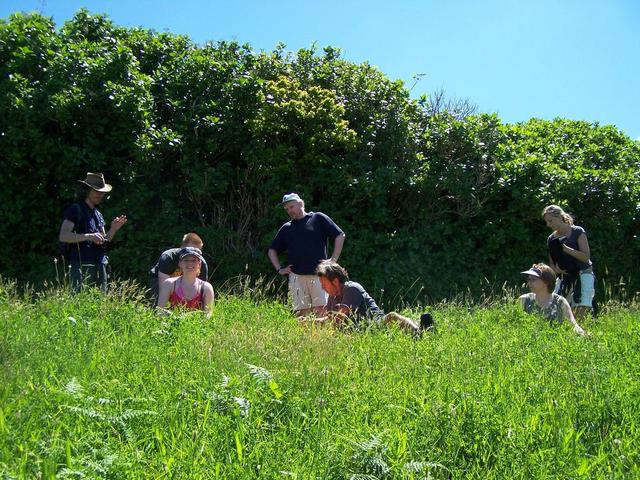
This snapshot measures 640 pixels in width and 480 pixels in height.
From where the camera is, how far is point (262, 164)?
10.7 metres

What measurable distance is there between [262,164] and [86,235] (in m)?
3.73

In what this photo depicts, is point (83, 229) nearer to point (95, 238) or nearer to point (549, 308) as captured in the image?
point (95, 238)

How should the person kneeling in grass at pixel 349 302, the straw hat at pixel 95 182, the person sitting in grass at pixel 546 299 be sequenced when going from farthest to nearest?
the straw hat at pixel 95 182, the person sitting in grass at pixel 546 299, the person kneeling in grass at pixel 349 302

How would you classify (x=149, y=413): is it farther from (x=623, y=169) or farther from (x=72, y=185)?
(x=623, y=169)

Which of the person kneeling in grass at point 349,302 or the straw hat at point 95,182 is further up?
the straw hat at point 95,182

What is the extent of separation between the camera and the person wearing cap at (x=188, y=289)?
7195 millimetres

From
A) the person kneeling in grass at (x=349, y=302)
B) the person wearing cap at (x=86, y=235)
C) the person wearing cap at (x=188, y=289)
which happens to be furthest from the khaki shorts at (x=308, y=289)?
the person wearing cap at (x=86, y=235)

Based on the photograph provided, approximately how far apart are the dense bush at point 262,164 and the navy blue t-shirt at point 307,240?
163 centimetres

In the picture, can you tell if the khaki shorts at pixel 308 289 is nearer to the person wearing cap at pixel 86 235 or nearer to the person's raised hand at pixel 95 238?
the person wearing cap at pixel 86 235

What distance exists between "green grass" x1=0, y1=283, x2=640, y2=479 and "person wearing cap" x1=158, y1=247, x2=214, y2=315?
2.97 ft

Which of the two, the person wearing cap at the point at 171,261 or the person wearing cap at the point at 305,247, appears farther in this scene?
the person wearing cap at the point at 305,247

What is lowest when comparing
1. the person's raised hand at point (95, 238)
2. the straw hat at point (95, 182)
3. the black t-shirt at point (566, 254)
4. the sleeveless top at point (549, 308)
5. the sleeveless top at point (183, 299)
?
the sleeveless top at point (549, 308)

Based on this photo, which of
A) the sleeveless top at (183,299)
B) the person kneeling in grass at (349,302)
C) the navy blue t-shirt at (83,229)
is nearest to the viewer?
the person kneeling in grass at (349,302)

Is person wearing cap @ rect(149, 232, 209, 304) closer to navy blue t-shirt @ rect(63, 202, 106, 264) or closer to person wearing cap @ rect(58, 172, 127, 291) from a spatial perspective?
person wearing cap @ rect(58, 172, 127, 291)
